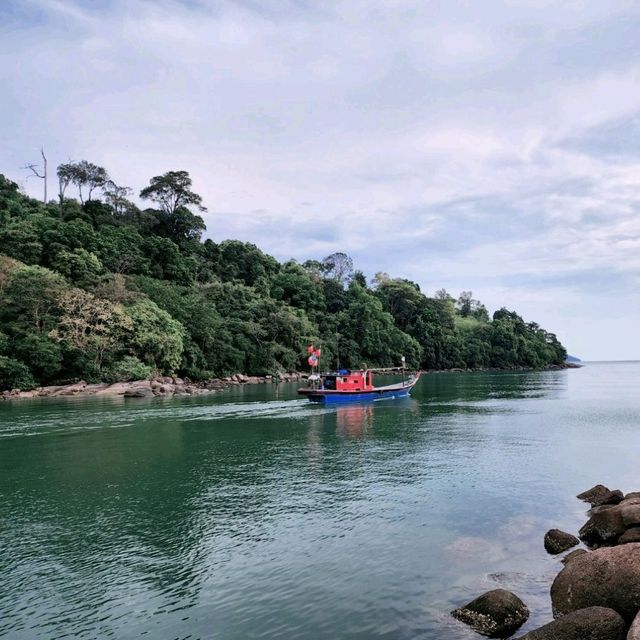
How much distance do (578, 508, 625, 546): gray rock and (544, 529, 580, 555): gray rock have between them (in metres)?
0.44

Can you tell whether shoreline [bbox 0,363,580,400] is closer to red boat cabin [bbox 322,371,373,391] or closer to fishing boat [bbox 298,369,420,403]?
fishing boat [bbox 298,369,420,403]

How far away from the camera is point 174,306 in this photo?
7744cm

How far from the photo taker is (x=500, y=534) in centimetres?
1437

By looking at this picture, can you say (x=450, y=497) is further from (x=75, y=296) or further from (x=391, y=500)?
(x=75, y=296)

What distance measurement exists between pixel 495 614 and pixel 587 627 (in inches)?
74.2

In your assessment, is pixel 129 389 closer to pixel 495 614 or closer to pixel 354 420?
pixel 354 420

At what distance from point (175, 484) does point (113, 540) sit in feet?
19.8

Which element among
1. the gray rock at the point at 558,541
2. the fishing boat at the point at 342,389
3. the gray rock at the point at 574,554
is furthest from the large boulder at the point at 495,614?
the fishing boat at the point at 342,389

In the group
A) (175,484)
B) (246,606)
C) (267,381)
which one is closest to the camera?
(246,606)

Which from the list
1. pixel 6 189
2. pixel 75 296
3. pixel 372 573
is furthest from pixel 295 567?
pixel 6 189

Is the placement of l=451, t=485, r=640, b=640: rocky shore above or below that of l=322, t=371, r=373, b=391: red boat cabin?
below

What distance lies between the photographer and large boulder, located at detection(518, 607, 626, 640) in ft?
26.4

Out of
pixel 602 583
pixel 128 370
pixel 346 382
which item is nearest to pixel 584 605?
pixel 602 583

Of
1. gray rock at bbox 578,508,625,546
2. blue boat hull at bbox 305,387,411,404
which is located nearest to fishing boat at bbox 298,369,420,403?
blue boat hull at bbox 305,387,411,404
